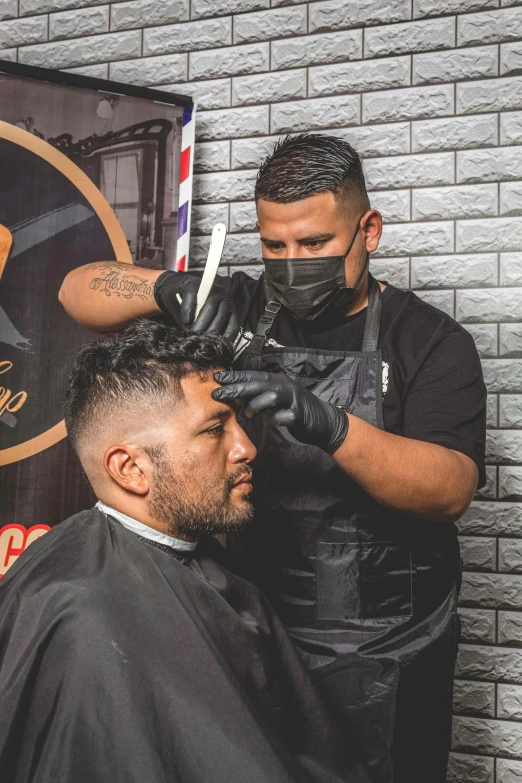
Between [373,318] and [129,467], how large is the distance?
32.3 inches

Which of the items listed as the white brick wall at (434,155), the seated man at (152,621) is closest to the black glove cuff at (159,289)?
the seated man at (152,621)

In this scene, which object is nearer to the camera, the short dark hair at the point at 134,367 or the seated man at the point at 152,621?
the seated man at the point at 152,621

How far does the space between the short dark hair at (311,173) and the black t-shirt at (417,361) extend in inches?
12.9

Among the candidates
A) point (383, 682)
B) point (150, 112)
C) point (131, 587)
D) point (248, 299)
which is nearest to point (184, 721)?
point (131, 587)

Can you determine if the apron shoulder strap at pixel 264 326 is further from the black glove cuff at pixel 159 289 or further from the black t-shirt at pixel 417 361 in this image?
the black glove cuff at pixel 159 289

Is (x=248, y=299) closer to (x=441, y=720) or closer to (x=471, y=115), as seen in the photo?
(x=471, y=115)

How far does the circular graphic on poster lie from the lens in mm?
2691

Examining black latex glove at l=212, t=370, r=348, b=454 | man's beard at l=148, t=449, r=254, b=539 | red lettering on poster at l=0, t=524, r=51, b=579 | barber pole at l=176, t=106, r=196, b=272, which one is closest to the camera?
black latex glove at l=212, t=370, r=348, b=454

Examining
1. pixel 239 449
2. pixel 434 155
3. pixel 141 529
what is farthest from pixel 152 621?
pixel 434 155

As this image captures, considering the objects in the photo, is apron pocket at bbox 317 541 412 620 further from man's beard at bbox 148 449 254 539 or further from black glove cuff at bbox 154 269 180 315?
black glove cuff at bbox 154 269 180 315

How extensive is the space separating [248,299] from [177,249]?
0.62 m

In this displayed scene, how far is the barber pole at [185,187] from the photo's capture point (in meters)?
2.85

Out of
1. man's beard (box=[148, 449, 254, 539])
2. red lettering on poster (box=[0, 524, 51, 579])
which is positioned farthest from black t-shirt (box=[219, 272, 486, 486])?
Answer: red lettering on poster (box=[0, 524, 51, 579])

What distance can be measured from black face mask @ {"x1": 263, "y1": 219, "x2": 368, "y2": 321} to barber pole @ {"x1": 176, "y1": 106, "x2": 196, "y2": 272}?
2.53ft
